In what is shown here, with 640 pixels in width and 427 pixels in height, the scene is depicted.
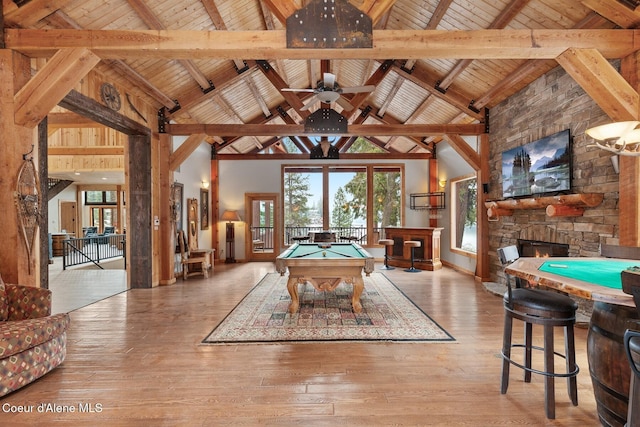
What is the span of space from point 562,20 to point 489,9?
2.92ft

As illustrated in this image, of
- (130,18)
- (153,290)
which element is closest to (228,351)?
(153,290)

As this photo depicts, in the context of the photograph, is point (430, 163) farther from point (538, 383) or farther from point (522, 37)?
point (538, 383)

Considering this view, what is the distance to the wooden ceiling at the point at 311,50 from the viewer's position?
327 centimetres

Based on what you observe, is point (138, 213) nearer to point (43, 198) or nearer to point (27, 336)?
point (43, 198)

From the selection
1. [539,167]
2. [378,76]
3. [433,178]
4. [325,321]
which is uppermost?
[378,76]

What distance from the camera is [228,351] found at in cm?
320

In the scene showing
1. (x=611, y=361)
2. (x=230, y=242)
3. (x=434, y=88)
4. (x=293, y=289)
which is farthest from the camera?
(x=230, y=242)

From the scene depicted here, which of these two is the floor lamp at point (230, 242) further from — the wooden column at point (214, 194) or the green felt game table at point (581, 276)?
the green felt game table at point (581, 276)

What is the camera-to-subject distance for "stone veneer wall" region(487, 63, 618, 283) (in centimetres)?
383

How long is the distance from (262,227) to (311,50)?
708 cm

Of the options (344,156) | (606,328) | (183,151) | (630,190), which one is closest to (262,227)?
(344,156)

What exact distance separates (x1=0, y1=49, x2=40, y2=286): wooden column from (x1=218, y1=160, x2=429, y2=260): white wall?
248 inches

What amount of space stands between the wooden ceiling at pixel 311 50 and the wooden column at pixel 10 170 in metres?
0.31

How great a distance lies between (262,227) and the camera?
32.1 ft
